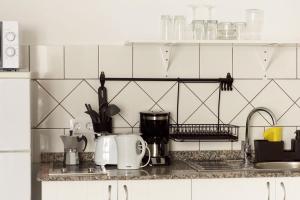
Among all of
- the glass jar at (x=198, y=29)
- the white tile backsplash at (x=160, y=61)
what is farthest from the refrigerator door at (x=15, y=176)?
the glass jar at (x=198, y=29)

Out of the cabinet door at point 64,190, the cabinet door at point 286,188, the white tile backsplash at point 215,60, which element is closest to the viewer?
the cabinet door at point 64,190

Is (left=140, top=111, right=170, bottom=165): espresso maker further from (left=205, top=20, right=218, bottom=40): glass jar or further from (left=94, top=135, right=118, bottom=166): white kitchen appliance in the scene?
(left=205, top=20, right=218, bottom=40): glass jar

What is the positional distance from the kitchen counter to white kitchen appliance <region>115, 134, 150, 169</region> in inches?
1.9

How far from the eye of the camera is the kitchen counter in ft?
10.2

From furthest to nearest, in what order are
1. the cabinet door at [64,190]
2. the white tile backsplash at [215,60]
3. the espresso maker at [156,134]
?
the white tile backsplash at [215,60] < the espresso maker at [156,134] < the cabinet door at [64,190]

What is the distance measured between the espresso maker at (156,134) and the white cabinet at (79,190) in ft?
1.31

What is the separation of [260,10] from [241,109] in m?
0.60

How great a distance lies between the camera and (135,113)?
3656 mm

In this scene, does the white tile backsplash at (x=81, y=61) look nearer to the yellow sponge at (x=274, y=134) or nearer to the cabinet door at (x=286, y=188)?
the yellow sponge at (x=274, y=134)

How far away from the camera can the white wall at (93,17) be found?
3.59 m

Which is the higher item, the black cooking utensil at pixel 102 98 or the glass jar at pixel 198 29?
the glass jar at pixel 198 29

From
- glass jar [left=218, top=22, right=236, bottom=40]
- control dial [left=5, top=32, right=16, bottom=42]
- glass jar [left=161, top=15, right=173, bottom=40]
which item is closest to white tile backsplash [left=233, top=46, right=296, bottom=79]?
glass jar [left=218, top=22, right=236, bottom=40]

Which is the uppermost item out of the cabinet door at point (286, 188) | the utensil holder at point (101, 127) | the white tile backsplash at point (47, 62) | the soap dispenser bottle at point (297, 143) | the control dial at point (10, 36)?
the control dial at point (10, 36)

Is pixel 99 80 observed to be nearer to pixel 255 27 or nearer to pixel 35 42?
pixel 35 42
